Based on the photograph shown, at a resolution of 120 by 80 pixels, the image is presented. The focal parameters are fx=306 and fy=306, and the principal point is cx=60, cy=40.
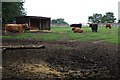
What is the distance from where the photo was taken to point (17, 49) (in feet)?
54.1

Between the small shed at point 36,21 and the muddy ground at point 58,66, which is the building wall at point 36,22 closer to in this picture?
the small shed at point 36,21

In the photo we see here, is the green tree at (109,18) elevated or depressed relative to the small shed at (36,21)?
elevated

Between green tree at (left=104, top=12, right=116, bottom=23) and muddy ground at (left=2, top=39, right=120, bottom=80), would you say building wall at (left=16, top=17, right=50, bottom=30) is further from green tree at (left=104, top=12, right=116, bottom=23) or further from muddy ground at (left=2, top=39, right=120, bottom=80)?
green tree at (left=104, top=12, right=116, bottom=23)

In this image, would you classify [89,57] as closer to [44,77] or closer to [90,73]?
[90,73]

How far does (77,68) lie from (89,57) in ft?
9.81

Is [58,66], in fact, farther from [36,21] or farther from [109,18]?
→ [109,18]

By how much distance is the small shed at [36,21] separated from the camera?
43000mm

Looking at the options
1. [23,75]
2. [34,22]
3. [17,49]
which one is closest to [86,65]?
[23,75]

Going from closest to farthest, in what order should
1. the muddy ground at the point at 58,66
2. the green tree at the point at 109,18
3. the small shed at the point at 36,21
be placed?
the muddy ground at the point at 58,66
the small shed at the point at 36,21
the green tree at the point at 109,18

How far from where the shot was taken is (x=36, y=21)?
45625 mm

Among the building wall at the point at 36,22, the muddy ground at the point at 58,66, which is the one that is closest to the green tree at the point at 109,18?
the building wall at the point at 36,22

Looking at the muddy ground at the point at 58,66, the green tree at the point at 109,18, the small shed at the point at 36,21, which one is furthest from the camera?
the green tree at the point at 109,18

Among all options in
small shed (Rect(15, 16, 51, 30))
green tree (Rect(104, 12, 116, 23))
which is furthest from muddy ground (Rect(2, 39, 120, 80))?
green tree (Rect(104, 12, 116, 23))

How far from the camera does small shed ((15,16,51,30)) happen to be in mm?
43000
